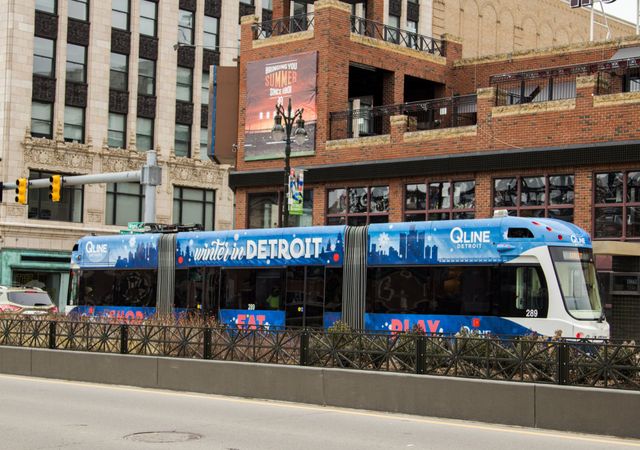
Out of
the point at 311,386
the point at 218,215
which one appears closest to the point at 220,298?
the point at 311,386

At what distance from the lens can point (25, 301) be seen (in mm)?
37156

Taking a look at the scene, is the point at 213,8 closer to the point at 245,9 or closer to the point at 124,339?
the point at 245,9

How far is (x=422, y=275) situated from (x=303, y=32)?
16870 mm

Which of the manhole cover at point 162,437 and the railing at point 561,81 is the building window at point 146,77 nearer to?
the railing at point 561,81

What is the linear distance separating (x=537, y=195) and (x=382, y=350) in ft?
55.3

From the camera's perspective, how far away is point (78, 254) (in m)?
34.1

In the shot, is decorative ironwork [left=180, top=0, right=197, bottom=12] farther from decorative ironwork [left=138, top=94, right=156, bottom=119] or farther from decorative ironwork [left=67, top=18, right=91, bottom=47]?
decorative ironwork [left=67, top=18, right=91, bottom=47]

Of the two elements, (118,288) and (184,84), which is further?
A: (184,84)

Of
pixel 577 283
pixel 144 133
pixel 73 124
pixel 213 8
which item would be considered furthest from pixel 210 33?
pixel 577 283

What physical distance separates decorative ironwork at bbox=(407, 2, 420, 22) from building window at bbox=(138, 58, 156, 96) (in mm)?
18909

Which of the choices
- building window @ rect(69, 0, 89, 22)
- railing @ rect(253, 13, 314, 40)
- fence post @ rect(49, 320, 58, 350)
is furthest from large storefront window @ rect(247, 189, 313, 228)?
building window @ rect(69, 0, 89, 22)

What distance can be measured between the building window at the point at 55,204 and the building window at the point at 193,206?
6727 millimetres

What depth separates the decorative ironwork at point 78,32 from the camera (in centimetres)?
5806

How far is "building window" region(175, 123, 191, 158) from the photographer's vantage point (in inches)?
2511
